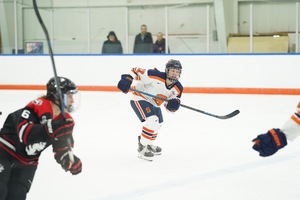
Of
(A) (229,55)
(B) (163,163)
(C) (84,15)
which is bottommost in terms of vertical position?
(B) (163,163)

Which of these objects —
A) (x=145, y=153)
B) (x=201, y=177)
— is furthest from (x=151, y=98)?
(x=201, y=177)

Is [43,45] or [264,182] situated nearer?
[264,182]

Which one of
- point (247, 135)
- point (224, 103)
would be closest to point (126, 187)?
point (247, 135)

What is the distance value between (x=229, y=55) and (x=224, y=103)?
5.36ft

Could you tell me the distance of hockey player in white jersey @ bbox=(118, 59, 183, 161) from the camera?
4004mm

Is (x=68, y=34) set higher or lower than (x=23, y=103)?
higher

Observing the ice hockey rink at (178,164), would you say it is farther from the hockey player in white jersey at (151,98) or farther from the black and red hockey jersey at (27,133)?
the black and red hockey jersey at (27,133)

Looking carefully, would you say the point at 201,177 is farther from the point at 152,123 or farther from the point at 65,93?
the point at 65,93

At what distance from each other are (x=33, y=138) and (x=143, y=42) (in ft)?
23.8

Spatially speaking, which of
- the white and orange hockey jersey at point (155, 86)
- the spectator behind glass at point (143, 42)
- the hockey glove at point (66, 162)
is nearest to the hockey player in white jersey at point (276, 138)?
the hockey glove at point (66, 162)

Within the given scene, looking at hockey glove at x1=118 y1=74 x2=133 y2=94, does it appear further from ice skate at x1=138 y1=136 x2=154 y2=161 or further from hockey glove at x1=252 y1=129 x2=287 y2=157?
hockey glove at x1=252 y1=129 x2=287 y2=157

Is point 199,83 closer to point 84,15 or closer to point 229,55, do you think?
point 229,55

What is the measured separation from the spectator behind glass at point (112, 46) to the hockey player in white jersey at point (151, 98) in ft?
16.8

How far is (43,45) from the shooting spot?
9625 millimetres
